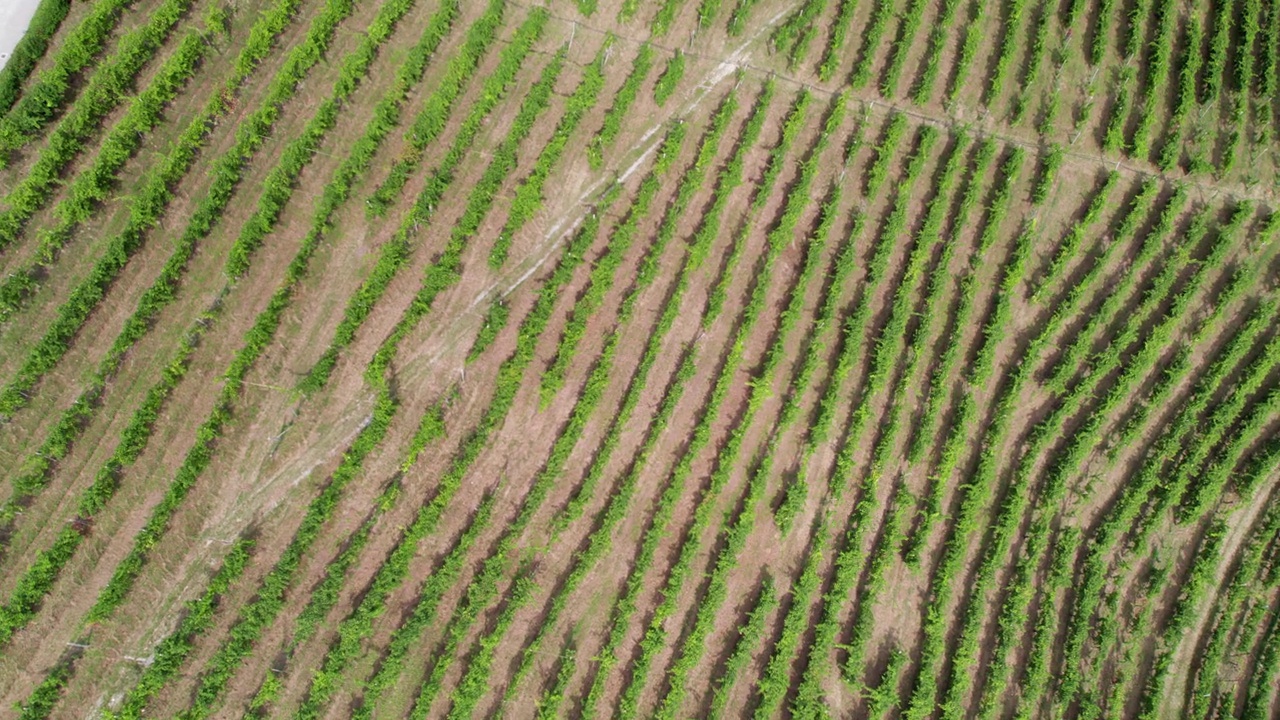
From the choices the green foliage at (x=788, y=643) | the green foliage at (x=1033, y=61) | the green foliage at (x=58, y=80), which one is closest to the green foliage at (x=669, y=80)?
the green foliage at (x=1033, y=61)

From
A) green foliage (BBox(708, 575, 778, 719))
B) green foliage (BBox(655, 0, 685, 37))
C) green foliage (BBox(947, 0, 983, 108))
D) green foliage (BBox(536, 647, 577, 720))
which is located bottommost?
green foliage (BBox(536, 647, 577, 720))

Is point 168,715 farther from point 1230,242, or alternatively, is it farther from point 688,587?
point 1230,242

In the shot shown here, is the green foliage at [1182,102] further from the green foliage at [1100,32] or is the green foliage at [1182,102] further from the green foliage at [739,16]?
the green foliage at [739,16]

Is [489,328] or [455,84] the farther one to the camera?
[455,84]

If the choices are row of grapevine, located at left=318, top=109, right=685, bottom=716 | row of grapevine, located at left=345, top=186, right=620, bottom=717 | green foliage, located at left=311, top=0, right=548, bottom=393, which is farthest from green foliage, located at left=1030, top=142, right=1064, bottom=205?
green foliage, located at left=311, top=0, right=548, bottom=393

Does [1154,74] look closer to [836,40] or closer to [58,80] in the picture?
[836,40]

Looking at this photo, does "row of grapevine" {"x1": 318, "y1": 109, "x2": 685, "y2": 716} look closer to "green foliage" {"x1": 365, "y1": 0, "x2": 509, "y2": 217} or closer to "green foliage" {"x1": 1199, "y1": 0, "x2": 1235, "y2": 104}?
"green foliage" {"x1": 365, "y1": 0, "x2": 509, "y2": 217}

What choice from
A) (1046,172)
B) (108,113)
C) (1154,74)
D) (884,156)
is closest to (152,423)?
(108,113)

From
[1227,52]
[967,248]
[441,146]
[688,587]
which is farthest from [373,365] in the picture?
[1227,52]
